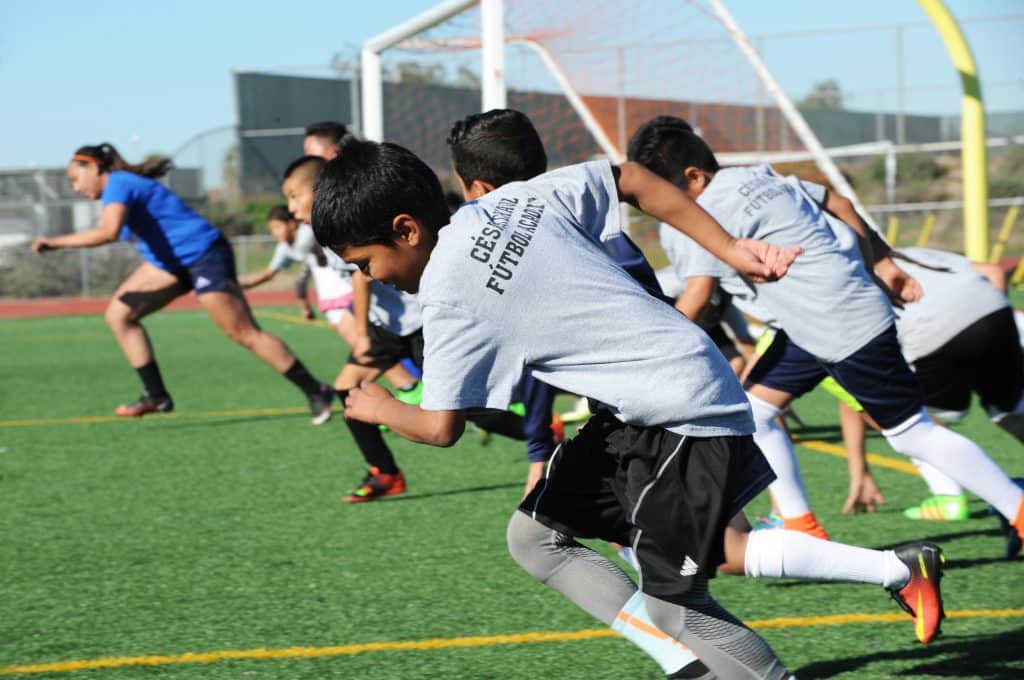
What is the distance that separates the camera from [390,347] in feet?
23.4

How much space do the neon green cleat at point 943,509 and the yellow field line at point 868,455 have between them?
45.0 inches

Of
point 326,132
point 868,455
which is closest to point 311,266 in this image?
point 326,132

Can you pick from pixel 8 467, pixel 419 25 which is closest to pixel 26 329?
pixel 419 25

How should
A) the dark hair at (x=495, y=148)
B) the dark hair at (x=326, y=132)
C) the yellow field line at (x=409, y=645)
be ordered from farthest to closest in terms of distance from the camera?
the dark hair at (x=326, y=132) < the dark hair at (x=495, y=148) < the yellow field line at (x=409, y=645)

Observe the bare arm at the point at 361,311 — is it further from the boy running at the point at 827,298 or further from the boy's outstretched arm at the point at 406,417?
the boy's outstretched arm at the point at 406,417

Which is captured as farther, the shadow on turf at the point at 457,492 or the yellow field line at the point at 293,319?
the yellow field line at the point at 293,319

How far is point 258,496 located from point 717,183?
317 centimetres

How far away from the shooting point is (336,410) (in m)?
10.6

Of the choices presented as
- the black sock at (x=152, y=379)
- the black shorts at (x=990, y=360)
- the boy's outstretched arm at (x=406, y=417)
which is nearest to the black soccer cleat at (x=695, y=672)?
the boy's outstretched arm at (x=406, y=417)

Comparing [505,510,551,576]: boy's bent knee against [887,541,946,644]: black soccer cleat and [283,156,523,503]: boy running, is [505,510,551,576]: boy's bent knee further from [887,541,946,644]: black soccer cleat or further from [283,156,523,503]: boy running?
[283,156,523,503]: boy running

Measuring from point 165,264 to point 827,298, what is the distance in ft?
19.6

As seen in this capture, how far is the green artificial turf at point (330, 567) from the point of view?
13.4 ft

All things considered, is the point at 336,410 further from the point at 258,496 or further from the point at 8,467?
the point at 258,496

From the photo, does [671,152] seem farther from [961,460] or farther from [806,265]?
[961,460]
